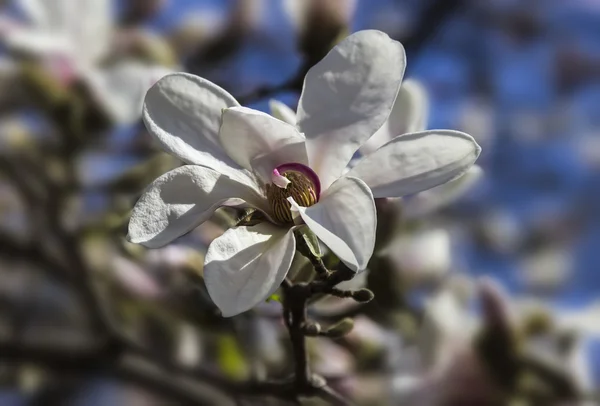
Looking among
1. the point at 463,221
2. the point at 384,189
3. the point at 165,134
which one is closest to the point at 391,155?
the point at 384,189

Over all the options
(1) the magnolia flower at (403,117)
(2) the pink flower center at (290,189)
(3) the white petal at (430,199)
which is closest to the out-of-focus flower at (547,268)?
(3) the white petal at (430,199)

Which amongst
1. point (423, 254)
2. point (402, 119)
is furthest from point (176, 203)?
point (423, 254)

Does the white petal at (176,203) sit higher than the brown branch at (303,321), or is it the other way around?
the white petal at (176,203)

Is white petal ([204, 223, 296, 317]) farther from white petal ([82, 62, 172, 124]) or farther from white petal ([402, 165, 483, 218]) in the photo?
white petal ([82, 62, 172, 124])

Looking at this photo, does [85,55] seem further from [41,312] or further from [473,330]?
[41,312]

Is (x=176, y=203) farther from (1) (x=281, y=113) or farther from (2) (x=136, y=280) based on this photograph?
(2) (x=136, y=280)

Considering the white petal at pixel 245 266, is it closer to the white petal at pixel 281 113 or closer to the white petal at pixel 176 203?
the white petal at pixel 176 203

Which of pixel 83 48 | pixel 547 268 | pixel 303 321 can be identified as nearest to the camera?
pixel 303 321
